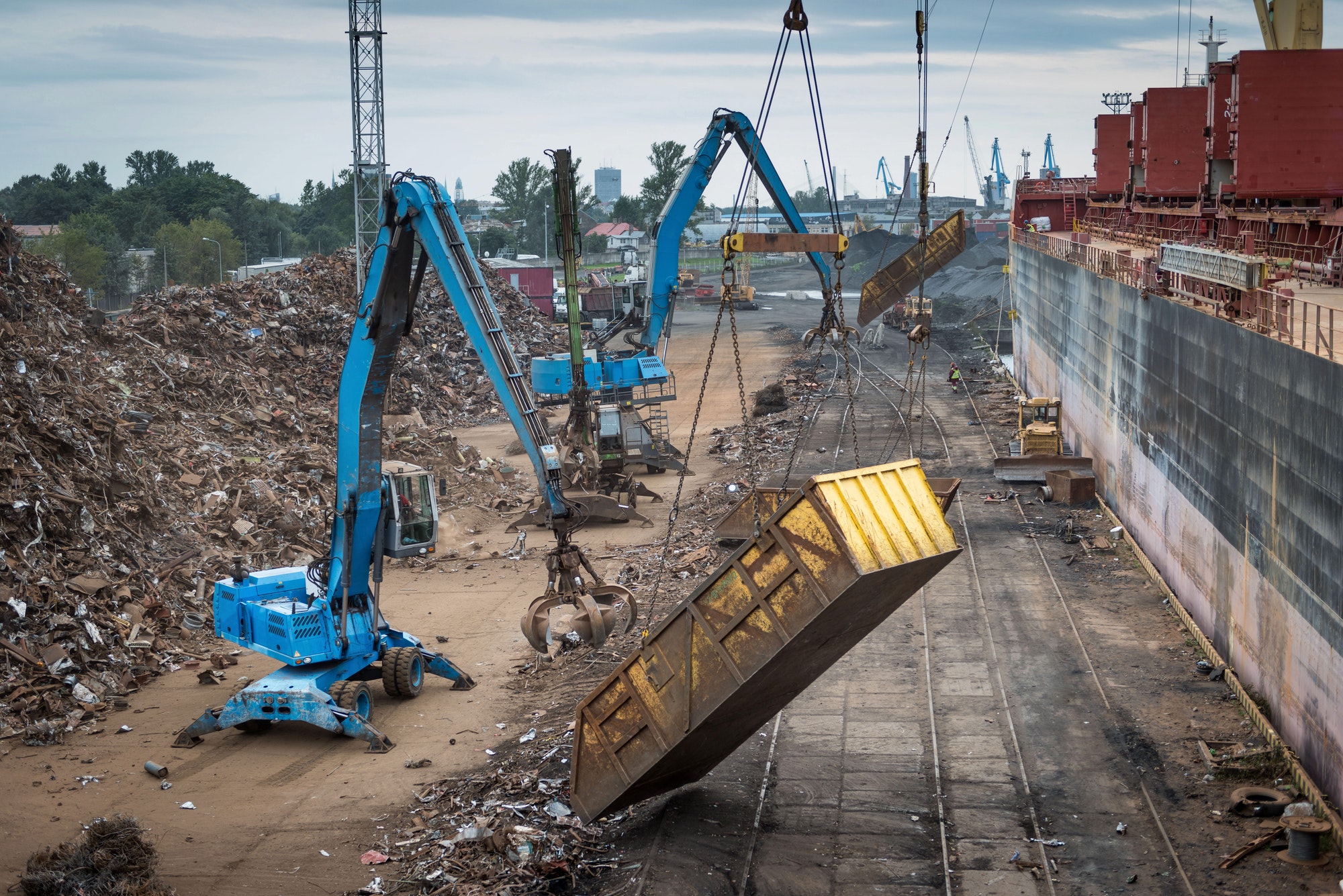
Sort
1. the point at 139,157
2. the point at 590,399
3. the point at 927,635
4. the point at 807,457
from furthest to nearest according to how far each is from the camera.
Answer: the point at 139,157 < the point at 807,457 < the point at 590,399 < the point at 927,635

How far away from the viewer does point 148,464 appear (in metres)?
24.0

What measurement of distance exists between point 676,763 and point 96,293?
56.6 m

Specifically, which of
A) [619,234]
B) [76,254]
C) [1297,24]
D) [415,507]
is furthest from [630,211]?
[415,507]

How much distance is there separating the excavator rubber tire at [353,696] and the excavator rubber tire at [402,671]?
62 cm

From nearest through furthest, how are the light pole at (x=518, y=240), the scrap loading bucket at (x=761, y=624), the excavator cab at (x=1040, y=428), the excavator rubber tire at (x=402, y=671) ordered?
the scrap loading bucket at (x=761, y=624), the excavator rubber tire at (x=402, y=671), the excavator cab at (x=1040, y=428), the light pole at (x=518, y=240)

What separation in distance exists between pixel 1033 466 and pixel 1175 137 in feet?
43.2

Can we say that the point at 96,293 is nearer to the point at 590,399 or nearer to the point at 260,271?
the point at 260,271

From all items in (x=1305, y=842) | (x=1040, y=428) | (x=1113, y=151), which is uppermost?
(x=1113, y=151)

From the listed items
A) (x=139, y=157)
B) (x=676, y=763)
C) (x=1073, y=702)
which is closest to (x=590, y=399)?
(x=1073, y=702)

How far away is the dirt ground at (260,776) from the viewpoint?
12.1 m

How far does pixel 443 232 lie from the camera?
1530 cm

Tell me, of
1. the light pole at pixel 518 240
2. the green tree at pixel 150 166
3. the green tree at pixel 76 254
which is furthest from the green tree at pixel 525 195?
the green tree at pixel 76 254

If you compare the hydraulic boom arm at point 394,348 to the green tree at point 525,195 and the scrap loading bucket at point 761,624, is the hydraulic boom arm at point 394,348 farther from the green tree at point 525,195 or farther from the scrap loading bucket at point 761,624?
the green tree at point 525,195

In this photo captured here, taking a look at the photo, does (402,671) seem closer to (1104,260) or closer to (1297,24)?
(1104,260)
